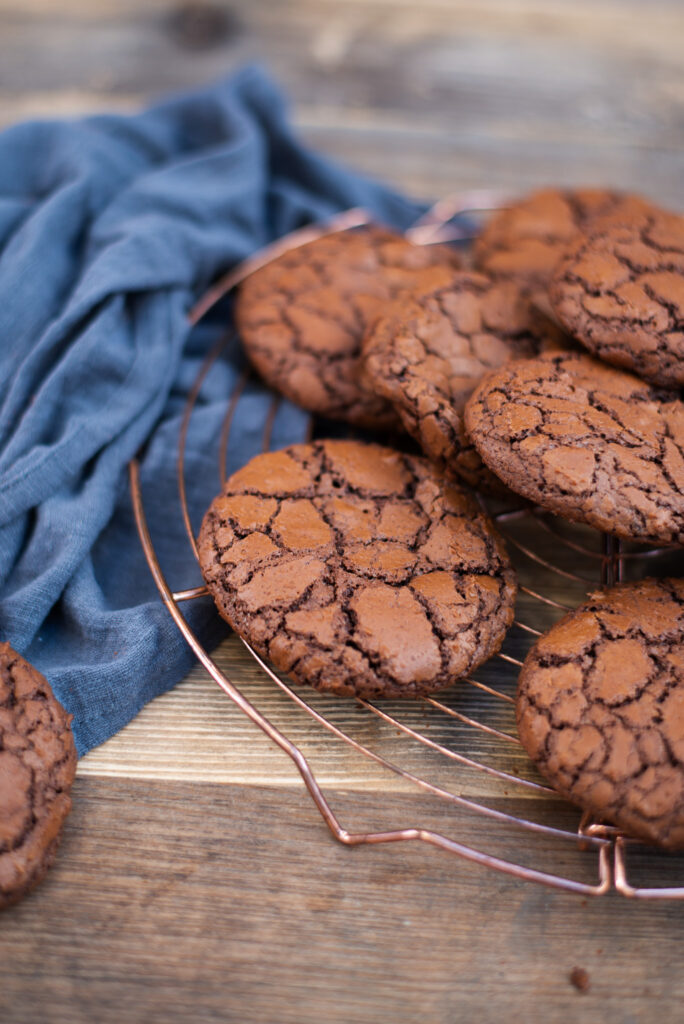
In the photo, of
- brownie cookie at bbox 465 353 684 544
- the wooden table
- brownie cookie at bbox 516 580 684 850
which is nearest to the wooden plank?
the wooden table

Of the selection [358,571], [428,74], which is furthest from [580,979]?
[428,74]

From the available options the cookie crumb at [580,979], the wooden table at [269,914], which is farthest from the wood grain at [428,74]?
the cookie crumb at [580,979]

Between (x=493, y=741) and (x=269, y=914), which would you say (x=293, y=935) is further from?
(x=493, y=741)

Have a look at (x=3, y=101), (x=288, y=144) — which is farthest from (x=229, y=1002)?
(x=3, y=101)

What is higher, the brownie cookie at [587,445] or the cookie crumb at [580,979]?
the brownie cookie at [587,445]

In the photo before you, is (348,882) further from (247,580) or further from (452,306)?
(452,306)

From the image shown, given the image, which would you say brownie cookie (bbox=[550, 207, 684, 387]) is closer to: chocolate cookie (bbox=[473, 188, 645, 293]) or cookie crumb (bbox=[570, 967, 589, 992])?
chocolate cookie (bbox=[473, 188, 645, 293])

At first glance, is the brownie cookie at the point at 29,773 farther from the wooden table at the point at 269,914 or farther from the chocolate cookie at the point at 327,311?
the chocolate cookie at the point at 327,311
